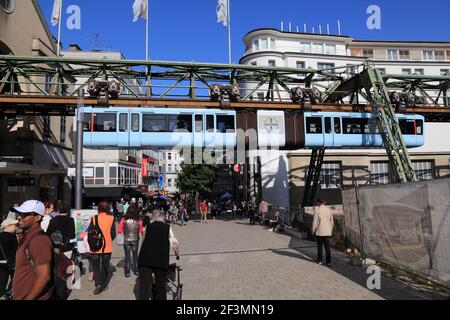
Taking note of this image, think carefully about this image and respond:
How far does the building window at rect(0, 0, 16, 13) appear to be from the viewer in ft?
70.7

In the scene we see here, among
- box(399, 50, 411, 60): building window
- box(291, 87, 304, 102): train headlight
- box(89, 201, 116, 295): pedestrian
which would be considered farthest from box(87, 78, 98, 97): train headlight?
box(399, 50, 411, 60): building window

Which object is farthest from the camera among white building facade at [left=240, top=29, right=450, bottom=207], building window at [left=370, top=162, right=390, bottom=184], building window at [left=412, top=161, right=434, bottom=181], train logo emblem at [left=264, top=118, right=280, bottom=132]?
building window at [left=412, top=161, right=434, bottom=181]

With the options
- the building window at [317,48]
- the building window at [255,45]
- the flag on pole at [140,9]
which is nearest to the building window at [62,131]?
the flag on pole at [140,9]

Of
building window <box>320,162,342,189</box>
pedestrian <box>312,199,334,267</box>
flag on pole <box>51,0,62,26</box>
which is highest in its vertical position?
flag on pole <box>51,0,62,26</box>

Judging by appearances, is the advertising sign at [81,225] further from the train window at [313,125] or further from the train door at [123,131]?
the train window at [313,125]

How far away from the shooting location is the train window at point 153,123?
17828 mm

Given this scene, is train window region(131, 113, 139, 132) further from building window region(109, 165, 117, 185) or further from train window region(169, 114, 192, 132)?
building window region(109, 165, 117, 185)

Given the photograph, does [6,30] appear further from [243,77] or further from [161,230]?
[161,230]

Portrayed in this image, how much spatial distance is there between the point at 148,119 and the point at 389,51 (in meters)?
52.2

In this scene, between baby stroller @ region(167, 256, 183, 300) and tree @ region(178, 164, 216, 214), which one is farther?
tree @ region(178, 164, 216, 214)

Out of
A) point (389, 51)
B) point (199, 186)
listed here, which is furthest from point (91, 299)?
→ point (389, 51)

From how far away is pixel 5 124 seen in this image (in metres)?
23.3

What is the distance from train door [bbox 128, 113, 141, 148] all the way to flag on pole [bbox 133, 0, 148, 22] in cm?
1283
